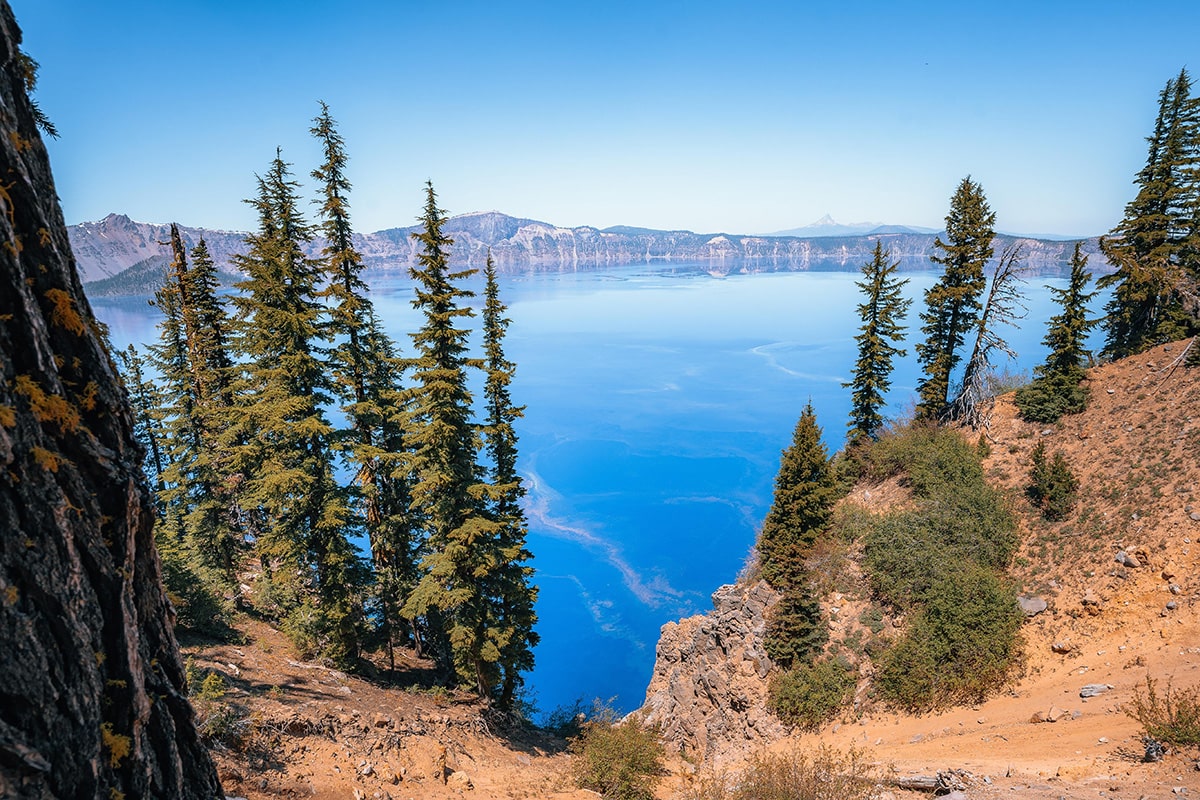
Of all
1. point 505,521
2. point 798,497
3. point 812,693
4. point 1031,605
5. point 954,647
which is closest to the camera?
point 954,647

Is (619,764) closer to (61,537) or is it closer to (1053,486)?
(61,537)

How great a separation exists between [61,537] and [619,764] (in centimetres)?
1386

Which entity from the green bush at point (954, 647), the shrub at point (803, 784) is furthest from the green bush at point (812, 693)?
the shrub at point (803, 784)

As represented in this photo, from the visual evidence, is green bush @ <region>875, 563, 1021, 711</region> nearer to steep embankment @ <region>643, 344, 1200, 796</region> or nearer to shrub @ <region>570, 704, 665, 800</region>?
steep embankment @ <region>643, 344, 1200, 796</region>

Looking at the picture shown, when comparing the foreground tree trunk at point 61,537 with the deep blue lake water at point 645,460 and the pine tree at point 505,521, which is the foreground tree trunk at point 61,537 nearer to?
the pine tree at point 505,521

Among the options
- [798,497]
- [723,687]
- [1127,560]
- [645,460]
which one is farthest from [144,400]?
[645,460]

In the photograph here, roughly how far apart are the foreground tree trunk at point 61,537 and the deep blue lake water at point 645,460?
29709 millimetres

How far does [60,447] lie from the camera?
4672mm

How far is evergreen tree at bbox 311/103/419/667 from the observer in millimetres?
15867

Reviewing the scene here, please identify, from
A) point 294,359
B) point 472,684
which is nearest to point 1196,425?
point 472,684

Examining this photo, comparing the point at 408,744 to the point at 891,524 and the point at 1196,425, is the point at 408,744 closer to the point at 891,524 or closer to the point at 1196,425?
the point at 891,524

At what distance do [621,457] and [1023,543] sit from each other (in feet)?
161

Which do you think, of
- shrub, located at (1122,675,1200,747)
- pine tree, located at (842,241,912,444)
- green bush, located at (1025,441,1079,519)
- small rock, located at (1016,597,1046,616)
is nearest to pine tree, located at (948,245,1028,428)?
pine tree, located at (842,241,912,444)

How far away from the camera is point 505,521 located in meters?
16.1
